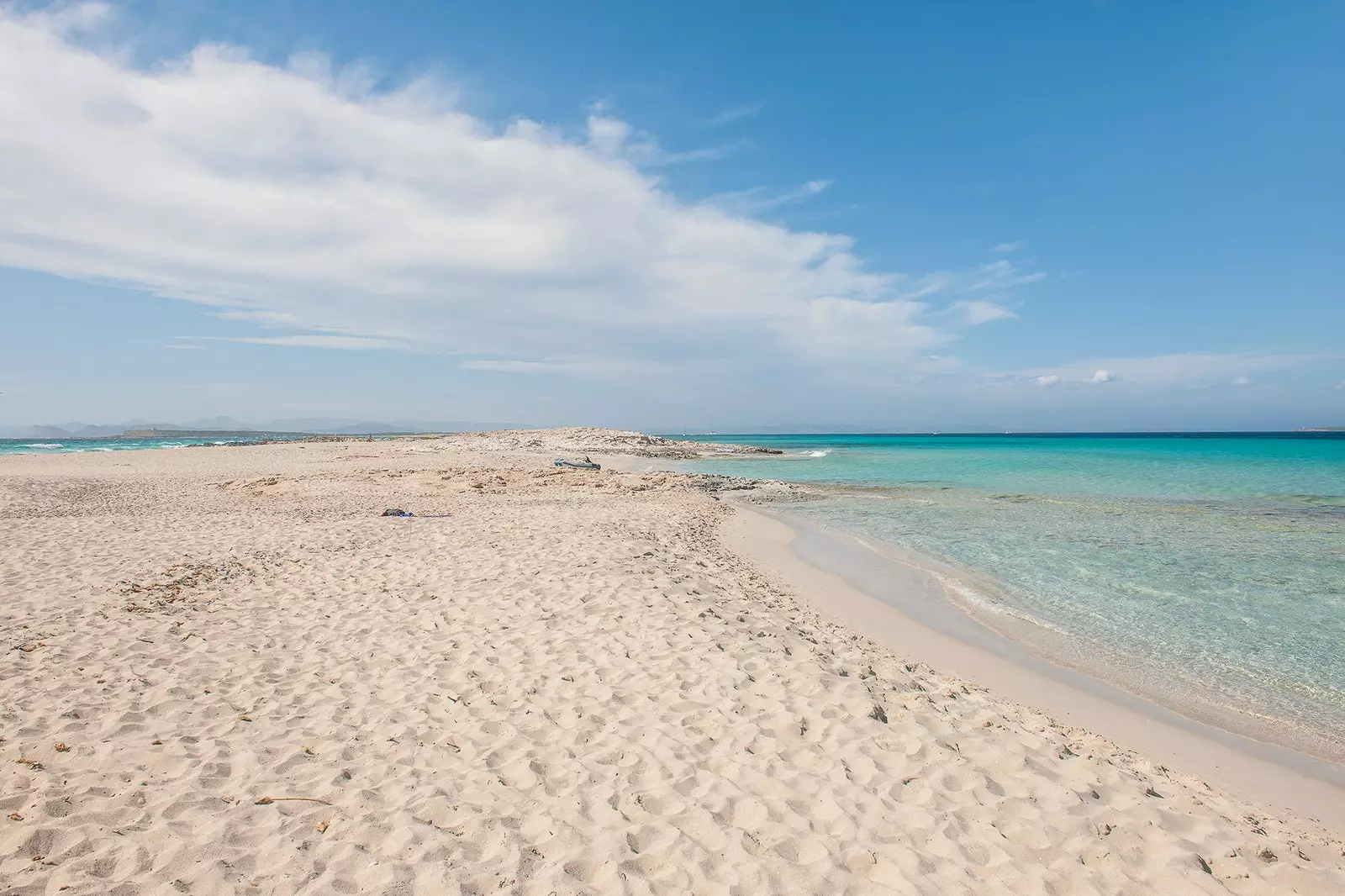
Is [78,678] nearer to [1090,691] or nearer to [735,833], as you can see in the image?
[735,833]

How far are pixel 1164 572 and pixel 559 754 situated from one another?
13.4 meters

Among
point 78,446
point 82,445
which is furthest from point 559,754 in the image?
point 82,445

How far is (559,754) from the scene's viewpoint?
501 centimetres

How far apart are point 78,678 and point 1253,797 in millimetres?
10090

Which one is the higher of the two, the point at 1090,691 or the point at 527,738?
the point at 527,738

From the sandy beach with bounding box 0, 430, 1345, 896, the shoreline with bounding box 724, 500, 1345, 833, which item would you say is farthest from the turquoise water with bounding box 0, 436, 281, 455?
the shoreline with bounding box 724, 500, 1345, 833

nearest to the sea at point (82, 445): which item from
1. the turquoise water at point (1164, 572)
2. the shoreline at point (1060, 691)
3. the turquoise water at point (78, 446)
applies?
the turquoise water at point (78, 446)

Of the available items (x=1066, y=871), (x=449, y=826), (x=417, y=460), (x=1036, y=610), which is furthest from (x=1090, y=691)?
(x=417, y=460)

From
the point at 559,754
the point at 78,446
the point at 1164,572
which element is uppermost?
the point at 78,446

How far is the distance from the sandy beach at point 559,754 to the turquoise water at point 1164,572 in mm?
2119

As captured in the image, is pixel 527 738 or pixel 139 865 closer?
pixel 139 865

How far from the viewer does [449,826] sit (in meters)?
4.06

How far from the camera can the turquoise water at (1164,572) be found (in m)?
7.89

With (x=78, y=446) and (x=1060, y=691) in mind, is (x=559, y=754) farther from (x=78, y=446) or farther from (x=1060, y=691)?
(x=78, y=446)
